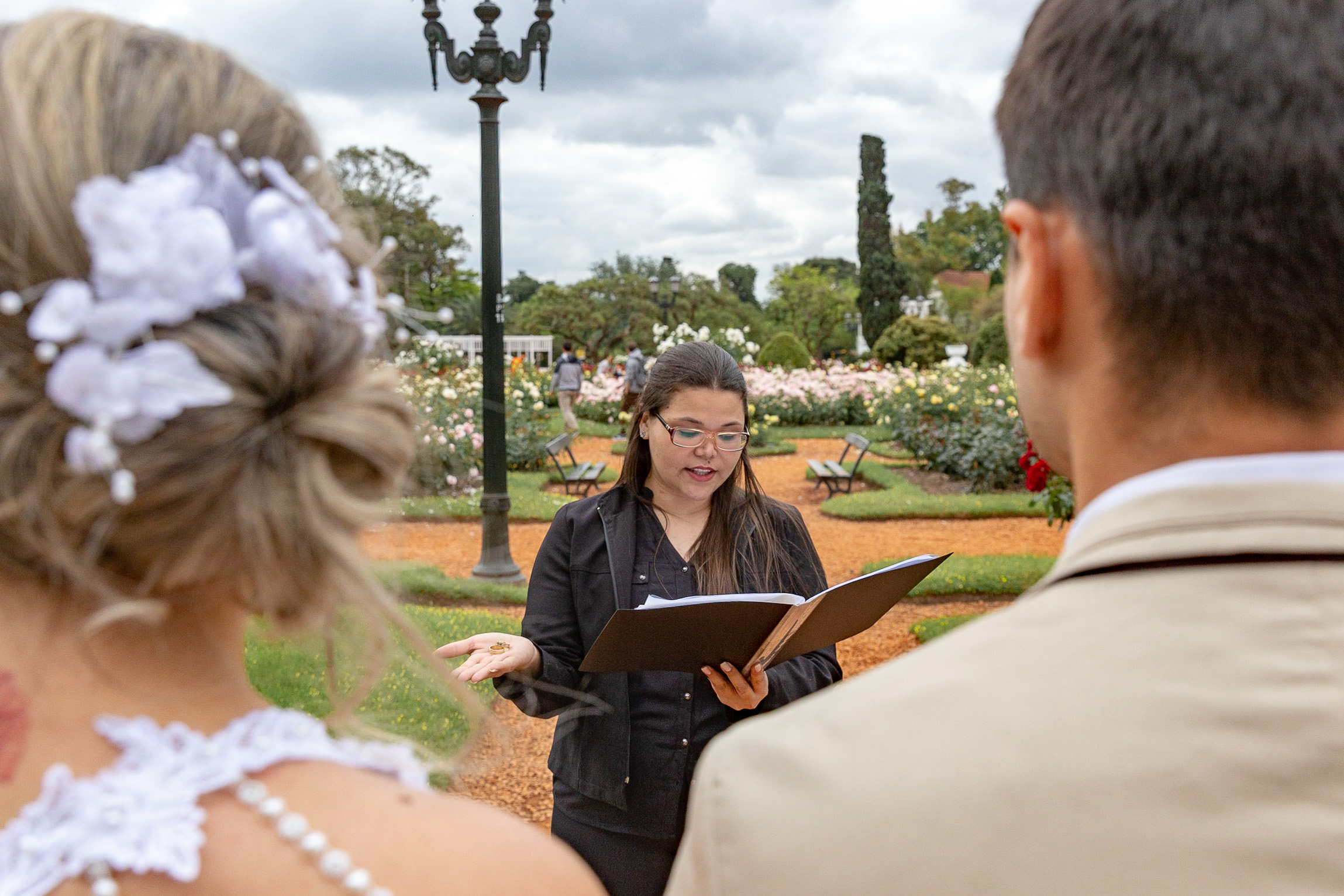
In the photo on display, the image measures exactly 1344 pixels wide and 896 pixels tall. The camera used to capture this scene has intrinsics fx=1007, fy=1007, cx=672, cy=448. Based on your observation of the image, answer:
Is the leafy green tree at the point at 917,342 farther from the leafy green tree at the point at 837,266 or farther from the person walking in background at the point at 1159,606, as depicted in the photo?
the leafy green tree at the point at 837,266

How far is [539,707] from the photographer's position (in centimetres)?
259

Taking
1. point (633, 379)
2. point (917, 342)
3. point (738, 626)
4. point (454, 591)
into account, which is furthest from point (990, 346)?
point (738, 626)

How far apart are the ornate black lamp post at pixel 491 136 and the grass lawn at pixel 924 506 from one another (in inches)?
184

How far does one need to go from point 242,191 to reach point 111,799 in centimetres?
56

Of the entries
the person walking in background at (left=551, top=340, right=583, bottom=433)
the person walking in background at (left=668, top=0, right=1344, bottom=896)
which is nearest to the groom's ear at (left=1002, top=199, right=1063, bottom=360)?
the person walking in background at (left=668, top=0, right=1344, bottom=896)

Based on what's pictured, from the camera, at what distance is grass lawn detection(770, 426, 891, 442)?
1823 cm

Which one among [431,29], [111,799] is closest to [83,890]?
[111,799]

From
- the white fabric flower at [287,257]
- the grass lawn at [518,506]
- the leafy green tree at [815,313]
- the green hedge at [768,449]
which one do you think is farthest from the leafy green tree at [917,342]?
the white fabric flower at [287,257]

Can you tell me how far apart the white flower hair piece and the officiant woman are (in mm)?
1590

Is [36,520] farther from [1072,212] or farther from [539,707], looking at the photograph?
[539,707]

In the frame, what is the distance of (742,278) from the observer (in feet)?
261

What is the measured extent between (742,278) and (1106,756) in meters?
80.0

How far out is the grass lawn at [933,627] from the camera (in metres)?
6.71

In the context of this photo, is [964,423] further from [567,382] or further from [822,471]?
[567,382]
